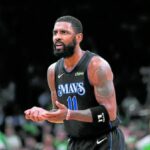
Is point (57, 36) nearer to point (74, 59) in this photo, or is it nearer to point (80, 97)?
point (74, 59)

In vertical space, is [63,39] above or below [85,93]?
above

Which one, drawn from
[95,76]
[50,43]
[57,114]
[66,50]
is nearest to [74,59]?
[66,50]

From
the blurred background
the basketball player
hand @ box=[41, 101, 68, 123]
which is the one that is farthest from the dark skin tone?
the blurred background

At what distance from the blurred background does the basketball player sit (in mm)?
8909

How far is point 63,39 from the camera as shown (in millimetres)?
7254

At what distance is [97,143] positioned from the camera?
7340 mm

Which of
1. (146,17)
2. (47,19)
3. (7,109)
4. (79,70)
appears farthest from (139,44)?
(79,70)

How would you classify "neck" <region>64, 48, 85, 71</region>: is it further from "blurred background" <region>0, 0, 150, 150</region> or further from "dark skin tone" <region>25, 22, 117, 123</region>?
"blurred background" <region>0, 0, 150, 150</region>

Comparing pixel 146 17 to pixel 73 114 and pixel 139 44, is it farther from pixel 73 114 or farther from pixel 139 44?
pixel 73 114

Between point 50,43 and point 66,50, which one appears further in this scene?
point 50,43

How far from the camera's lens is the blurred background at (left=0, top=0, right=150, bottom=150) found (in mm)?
16922

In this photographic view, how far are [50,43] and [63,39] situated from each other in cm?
1045

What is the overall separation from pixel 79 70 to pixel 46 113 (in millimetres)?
939

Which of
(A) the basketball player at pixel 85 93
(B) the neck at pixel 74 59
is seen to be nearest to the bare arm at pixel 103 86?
(A) the basketball player at pixel 85 93
